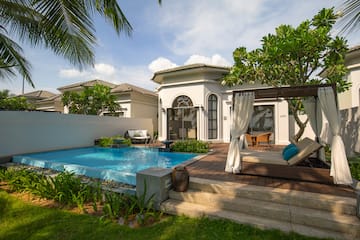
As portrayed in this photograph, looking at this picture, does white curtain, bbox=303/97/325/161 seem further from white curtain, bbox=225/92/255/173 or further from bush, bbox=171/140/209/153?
bush, bbox=171/140/209/153

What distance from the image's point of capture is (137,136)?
16.8 metres

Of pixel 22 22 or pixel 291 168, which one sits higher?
pixel 22 22

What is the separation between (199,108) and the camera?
14.8m

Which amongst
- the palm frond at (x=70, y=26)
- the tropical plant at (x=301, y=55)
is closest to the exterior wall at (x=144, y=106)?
the tropical plant at (x=301, y=55)

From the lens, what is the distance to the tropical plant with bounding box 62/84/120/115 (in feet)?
53.2

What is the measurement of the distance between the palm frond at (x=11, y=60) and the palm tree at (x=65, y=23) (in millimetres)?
499

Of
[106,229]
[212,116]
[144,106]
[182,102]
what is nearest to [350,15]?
[106,229]

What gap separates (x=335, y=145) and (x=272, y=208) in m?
2.49

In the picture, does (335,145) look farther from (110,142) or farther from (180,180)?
(110,142)

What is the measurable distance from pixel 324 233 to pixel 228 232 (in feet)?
5.67

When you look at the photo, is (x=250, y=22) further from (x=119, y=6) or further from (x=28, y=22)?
(x=28, y=22)

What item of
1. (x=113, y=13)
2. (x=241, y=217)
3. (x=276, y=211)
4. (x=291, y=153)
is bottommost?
(x=241, y=217)

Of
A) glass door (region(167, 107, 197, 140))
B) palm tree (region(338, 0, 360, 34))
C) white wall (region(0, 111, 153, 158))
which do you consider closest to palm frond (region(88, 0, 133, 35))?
palm tree (region(338, 0, 360, 34))

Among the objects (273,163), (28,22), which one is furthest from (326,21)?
(28,22)
